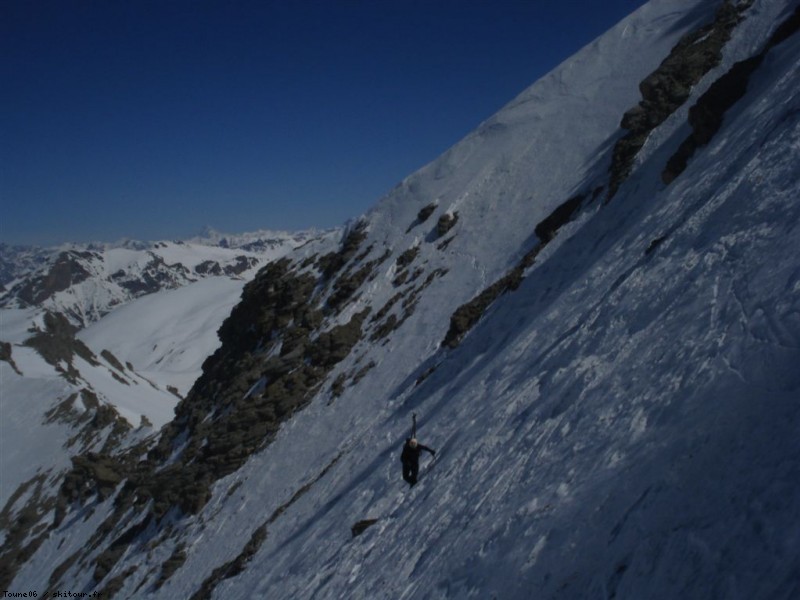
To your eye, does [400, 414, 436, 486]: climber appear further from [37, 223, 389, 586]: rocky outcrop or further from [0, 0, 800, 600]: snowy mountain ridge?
[37, 223, 389, 586]: rocky outcrop

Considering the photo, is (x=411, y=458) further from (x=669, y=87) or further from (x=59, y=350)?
(x=59, y=350)

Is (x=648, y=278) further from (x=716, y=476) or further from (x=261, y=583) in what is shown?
(x=261, y=583)

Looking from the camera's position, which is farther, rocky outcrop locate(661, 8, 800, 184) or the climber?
rocky outcrop locate(661, 8, 800, 184)

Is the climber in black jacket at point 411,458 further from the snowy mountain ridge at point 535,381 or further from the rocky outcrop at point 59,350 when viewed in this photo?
the rocky outcrop at point 59,350

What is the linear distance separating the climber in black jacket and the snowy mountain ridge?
21.8 inches

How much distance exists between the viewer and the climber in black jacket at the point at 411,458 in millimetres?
13883

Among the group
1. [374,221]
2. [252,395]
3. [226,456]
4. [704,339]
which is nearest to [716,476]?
[704,339]

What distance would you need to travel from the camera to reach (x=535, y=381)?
45.2 ft

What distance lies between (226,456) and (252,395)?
212 inches

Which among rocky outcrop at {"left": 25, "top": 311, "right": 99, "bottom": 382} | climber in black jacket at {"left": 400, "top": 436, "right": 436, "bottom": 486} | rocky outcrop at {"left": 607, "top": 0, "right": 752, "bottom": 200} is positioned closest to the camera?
climber in black jacket at {"left": 400, "top": 436, "right": 436, "bottom": 486}

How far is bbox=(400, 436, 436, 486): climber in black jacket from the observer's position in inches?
547

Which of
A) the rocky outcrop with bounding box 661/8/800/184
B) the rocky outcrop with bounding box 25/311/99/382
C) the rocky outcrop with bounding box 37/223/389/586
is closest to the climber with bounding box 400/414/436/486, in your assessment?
the rocky outcrop with bounding box 37/223/389/586

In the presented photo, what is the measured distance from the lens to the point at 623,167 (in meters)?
24.3

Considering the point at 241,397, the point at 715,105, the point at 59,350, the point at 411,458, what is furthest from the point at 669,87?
the point at 59,350
